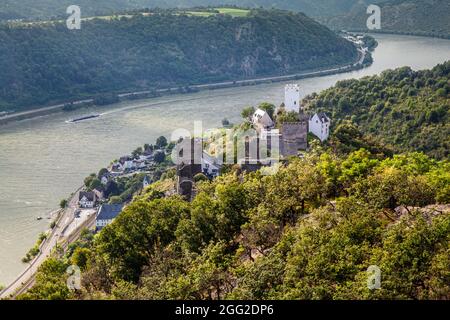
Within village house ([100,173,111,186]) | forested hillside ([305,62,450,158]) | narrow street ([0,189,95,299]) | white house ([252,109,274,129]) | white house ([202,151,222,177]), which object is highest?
white house ([252,109,274,129])

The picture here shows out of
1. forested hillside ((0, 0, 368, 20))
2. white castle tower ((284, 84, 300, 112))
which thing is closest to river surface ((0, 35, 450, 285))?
white castle tower ((284, 84, 300, 112))

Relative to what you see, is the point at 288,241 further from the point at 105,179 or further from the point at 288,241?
the point at 105,179

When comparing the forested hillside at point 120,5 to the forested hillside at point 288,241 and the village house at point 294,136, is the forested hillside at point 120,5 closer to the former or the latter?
the village house at point 294,136

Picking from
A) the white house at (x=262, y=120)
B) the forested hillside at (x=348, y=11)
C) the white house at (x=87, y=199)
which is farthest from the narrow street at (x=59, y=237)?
the forested hillside at (x=348, y=11)

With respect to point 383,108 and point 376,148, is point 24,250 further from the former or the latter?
point 383,108

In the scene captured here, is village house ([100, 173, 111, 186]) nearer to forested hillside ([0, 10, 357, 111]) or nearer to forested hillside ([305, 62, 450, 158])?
forested hillside ([305, 62, 450, 158])

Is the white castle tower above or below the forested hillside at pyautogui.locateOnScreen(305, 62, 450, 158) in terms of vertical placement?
above
